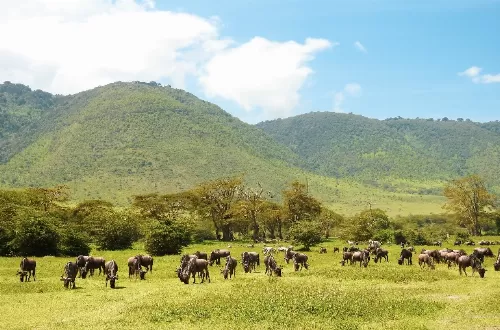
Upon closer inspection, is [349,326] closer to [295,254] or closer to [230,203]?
[295,254]

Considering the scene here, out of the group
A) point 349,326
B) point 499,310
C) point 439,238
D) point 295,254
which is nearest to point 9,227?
point 295,254

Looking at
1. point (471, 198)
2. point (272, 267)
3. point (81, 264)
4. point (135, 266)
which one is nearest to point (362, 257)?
point (272, 267)

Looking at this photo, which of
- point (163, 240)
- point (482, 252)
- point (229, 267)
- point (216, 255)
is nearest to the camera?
point (229, 267)

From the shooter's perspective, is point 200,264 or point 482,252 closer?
point 200,264

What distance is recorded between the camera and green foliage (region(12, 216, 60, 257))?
2233 inches

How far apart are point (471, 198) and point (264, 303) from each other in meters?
90.8

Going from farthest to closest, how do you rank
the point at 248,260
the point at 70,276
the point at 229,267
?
1. the point at 248,260
2. the point at 229,267
3. the point at 70,276

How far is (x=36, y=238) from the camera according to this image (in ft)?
188

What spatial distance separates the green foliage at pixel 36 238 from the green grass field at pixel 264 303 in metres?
22.2

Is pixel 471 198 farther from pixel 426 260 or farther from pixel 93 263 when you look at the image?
pixel 93 263

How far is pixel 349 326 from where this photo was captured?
20.7 meters

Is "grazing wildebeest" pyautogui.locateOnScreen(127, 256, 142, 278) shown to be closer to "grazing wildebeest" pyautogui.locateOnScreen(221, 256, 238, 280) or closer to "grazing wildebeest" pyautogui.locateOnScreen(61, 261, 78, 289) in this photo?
"grazing wildebeest" pyautogui.locateOnScreen(61, 261, 78, 289)

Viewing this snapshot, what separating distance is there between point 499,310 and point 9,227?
56.1 metres

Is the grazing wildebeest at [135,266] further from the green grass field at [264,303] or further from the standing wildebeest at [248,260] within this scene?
the standing wildebeest at [248,260]
